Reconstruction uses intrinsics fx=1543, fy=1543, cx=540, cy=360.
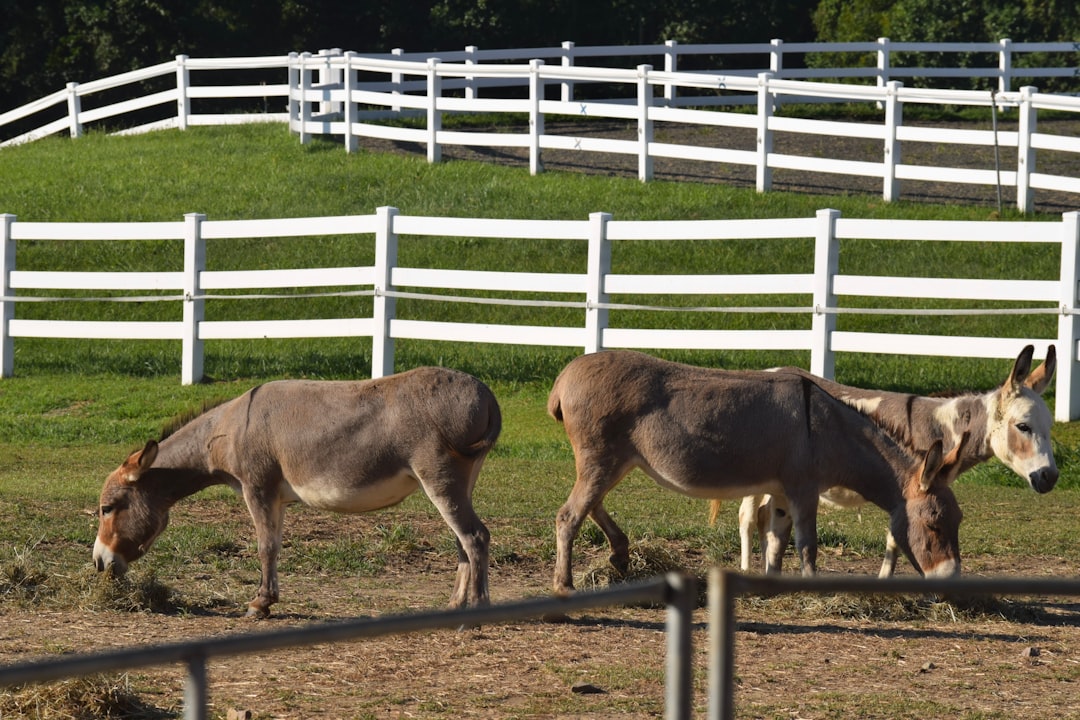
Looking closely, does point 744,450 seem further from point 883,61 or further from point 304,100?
point 883,61

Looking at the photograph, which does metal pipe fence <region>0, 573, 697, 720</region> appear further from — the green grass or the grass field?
the green grass

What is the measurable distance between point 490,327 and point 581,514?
7667 millimetres

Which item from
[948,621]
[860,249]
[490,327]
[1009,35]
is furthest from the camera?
[1009,35]

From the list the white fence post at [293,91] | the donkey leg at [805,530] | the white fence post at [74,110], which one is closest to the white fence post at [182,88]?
the white fence post at [293,91]

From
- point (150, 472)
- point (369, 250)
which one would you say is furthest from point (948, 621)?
point (369, 250)

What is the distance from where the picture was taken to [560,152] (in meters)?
26.0

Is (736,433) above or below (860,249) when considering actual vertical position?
below

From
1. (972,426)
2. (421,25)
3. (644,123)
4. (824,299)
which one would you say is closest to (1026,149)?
(644,123)

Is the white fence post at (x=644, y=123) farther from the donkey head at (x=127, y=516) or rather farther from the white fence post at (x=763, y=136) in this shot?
the donkey head at (x=127, y=516)

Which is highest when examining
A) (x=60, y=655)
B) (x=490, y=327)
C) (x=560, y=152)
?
(x=560, y=152)

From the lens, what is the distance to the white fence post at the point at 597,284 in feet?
49.8

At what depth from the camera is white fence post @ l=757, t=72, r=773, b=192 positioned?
2127 centimetres

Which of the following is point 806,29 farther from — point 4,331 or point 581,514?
point 581,514

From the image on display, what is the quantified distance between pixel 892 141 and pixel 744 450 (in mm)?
→ 13285
